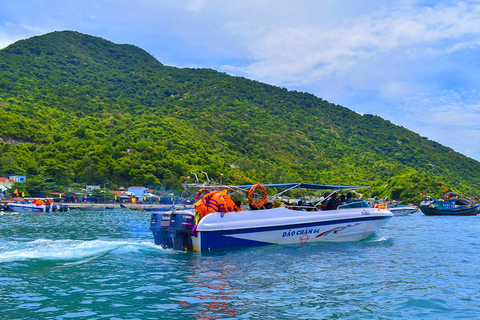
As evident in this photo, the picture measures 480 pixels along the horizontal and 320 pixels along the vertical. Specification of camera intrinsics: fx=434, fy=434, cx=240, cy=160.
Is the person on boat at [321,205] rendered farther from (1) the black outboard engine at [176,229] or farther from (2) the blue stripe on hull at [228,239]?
(1) the black outboard engine at [176,229]

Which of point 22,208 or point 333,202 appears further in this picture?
point 22,208

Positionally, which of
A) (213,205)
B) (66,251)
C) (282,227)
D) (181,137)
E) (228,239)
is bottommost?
(66,251)

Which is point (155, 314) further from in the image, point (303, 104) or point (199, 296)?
point (303, 104)

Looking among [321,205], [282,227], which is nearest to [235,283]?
[282,227]

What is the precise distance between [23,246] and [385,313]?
1275cm

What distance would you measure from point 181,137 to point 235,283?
130 meters

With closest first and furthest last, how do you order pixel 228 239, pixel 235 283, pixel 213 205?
pixel 235 283, pixel 228 239, pixel 213 205

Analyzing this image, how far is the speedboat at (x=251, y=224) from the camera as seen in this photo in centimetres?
1449

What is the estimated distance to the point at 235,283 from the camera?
10.0m

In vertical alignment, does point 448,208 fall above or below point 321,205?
below

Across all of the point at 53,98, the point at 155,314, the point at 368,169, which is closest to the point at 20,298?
the point at 155,314

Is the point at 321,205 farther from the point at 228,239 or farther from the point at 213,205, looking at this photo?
the point at 213,205

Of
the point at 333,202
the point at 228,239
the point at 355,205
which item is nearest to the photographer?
the point at 228,239

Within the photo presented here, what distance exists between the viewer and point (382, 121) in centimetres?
19075
